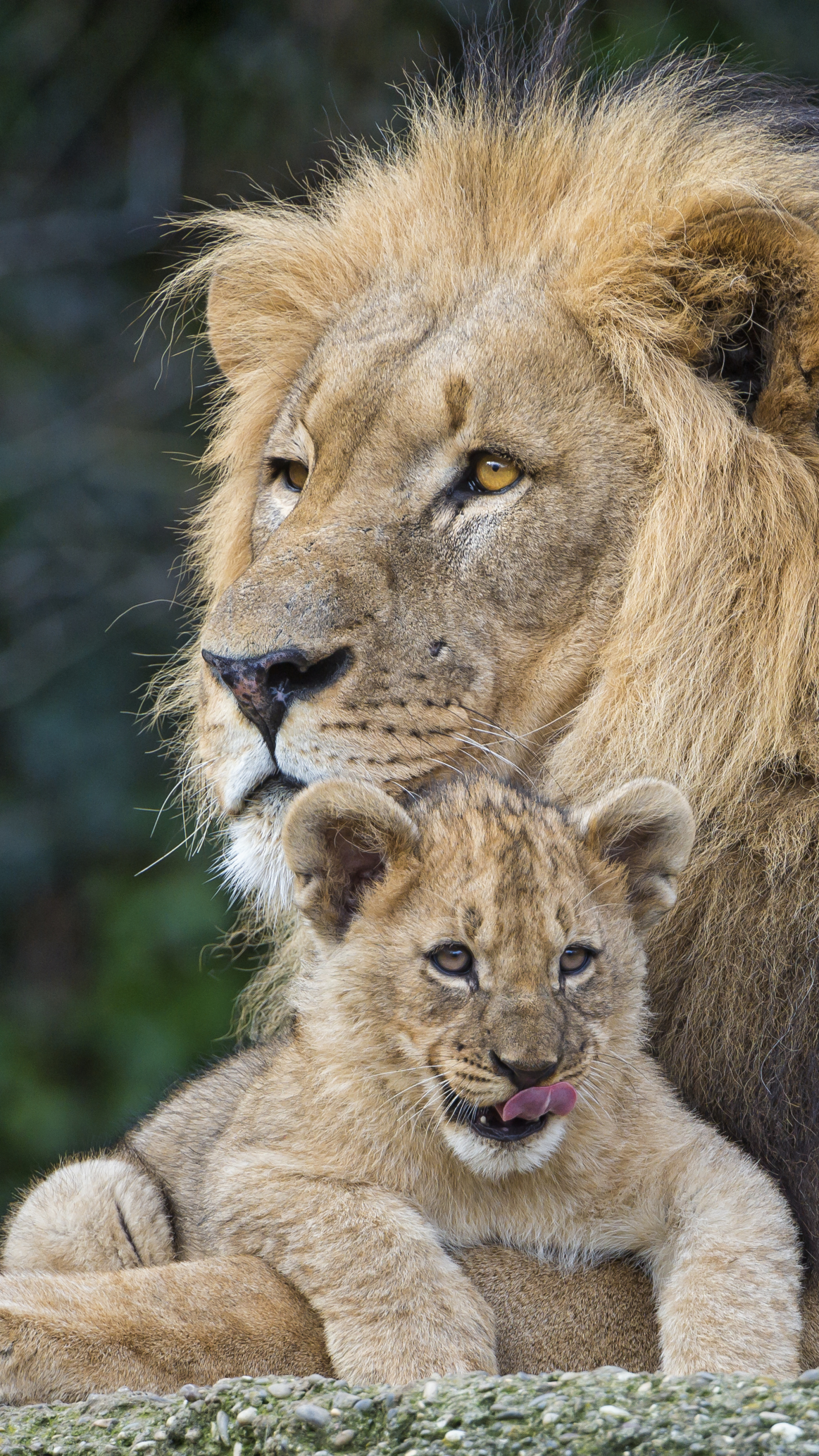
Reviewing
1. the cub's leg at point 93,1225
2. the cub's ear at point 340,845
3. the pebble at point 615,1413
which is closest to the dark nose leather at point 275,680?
the cub's ear at point 340,845

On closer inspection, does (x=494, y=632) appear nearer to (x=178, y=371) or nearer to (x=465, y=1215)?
(x=465, y=1215)

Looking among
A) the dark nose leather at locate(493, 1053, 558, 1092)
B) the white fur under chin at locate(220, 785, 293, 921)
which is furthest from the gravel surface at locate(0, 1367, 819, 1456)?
the white fur under chin at locate(220, 785, 293, 921)

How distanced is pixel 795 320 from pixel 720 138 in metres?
0.62

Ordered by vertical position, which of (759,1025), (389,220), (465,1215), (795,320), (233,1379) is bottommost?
(233,1379)

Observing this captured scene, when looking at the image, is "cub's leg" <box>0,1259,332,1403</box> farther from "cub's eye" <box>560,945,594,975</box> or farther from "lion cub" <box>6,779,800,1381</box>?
"cub's eye" <box>560,945,594,975</box>

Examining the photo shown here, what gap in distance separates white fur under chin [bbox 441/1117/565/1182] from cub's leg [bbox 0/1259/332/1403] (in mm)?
318

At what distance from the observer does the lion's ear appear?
253 centimetres

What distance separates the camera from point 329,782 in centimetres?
225

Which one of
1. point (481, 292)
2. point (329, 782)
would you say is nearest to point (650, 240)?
point (481, 292)

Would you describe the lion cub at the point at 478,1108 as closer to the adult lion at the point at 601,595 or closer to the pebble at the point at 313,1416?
the adult lion at the point at 601,595

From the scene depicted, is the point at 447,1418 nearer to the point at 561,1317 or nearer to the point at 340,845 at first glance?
the point at 561,1317

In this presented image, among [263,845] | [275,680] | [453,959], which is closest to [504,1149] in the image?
[453,959]

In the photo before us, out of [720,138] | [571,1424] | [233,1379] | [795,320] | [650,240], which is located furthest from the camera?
[720,138]

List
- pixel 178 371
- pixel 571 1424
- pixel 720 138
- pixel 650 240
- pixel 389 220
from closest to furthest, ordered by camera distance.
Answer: pixel 571 1424 < pixel 650 240 < pixel 720 138 < pixel 389 220 < pixel 178 371
